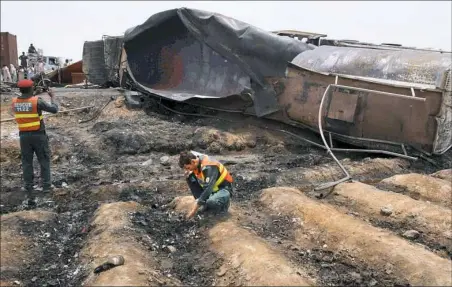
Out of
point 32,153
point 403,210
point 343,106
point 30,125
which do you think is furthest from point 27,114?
point 343,106

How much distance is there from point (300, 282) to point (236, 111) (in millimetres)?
7354

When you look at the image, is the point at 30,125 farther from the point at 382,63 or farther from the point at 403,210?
the point at 382,63

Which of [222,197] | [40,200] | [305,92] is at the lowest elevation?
[40,200]

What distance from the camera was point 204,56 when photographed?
12.0 metres

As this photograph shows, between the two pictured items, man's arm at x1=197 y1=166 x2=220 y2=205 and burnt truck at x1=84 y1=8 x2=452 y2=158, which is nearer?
man's arm at x1=197 y1=166 x2=220 y2=205

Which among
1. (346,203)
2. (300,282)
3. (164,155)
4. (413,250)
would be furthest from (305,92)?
(300,282)

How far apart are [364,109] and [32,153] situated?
623 cm

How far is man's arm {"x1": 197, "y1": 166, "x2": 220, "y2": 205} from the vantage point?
19.0ft

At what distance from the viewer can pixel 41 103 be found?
6.93 m

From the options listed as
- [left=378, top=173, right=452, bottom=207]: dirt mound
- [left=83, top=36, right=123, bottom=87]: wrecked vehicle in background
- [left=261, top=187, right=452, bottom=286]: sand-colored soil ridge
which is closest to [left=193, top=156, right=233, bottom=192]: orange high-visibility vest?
[left=261, top=187, right=452, bottom=286]: sand-colored soil ridge

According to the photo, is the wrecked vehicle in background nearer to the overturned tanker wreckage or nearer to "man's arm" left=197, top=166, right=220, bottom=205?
the overturned tanker wreckage

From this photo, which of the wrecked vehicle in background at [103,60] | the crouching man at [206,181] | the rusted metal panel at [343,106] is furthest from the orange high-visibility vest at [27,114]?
the wrecked vehicle in background at [103,60]

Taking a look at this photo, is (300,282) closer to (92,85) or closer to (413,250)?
(413,250)

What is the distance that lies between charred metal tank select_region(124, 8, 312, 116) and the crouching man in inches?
204
